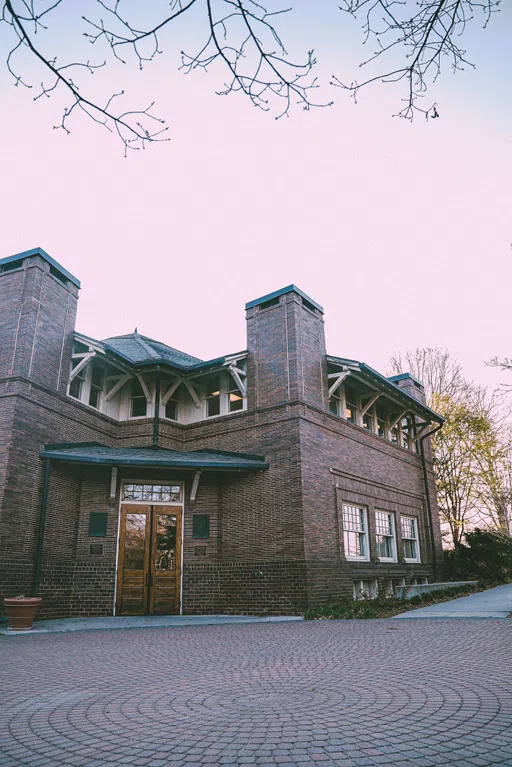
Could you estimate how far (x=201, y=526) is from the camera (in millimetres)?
15383

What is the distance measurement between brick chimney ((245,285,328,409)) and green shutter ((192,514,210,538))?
3532 mm

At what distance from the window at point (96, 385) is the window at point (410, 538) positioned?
11.5 m

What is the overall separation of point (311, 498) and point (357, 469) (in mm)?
3188

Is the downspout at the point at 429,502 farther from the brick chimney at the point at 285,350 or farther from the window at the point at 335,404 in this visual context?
the brick chimney at the point at 285,350

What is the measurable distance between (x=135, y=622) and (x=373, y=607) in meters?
5.99

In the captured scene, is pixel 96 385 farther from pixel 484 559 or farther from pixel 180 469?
pixel 484 559

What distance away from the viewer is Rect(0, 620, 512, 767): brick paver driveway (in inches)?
138

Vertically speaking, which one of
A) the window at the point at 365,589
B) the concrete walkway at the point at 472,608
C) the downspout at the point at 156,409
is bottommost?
the concrete walkway at the point at 472,608

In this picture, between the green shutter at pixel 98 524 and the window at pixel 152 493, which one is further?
the window at pixel 152 493

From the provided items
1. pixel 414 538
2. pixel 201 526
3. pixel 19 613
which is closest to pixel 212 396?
pixel 201 526

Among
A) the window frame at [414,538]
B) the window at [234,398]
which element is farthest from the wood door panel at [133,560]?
the window frame at [414,538]

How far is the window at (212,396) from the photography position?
699 inches

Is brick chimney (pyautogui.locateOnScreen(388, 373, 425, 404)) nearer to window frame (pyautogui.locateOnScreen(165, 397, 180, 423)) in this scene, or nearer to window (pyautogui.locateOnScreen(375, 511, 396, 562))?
window (pyautogui.locateOnScreen(375, 511, 396, 562))

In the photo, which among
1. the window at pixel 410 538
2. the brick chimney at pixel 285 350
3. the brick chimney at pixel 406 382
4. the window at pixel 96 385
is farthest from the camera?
the brick chimney at pixel 406 382
